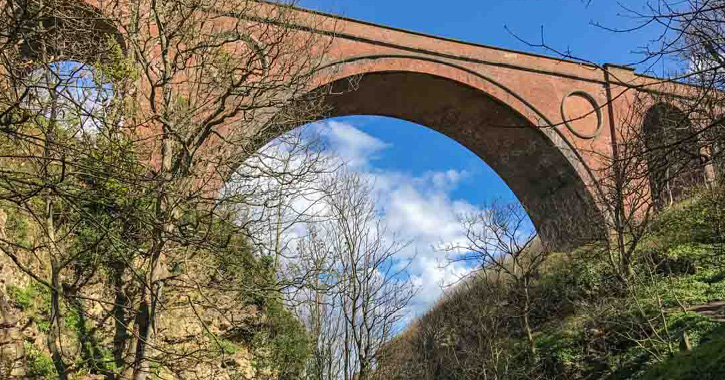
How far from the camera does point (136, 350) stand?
5.47 meters

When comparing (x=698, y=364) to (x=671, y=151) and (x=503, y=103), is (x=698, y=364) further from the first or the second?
(x=503, y=103)

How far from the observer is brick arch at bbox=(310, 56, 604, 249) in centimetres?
1368

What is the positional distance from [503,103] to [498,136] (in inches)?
42.3

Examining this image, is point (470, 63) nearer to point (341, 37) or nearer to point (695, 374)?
point (341, 37)

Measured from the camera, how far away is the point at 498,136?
51.0 ft

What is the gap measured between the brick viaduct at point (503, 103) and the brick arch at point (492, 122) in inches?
1.0

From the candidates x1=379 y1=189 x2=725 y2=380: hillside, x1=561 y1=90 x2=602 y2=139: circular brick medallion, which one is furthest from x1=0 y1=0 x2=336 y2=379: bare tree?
x1=561 y1=90 x2=602 y2=139: circular brick medallion

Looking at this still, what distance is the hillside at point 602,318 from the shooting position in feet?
31.3

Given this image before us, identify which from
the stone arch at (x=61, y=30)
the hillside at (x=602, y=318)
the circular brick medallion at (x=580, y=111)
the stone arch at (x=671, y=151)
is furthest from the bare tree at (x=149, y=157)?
the circular brick medallion at (x=580, y=111)

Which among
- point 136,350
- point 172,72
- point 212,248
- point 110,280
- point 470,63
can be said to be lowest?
point 136,350

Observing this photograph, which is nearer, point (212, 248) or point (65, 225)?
point (212, 248)

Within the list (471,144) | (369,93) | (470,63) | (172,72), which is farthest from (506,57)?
(172,72)

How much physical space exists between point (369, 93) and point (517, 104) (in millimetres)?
3763

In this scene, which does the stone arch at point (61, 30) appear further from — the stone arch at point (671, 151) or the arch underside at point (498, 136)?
the arch underside at point (498, 136)
